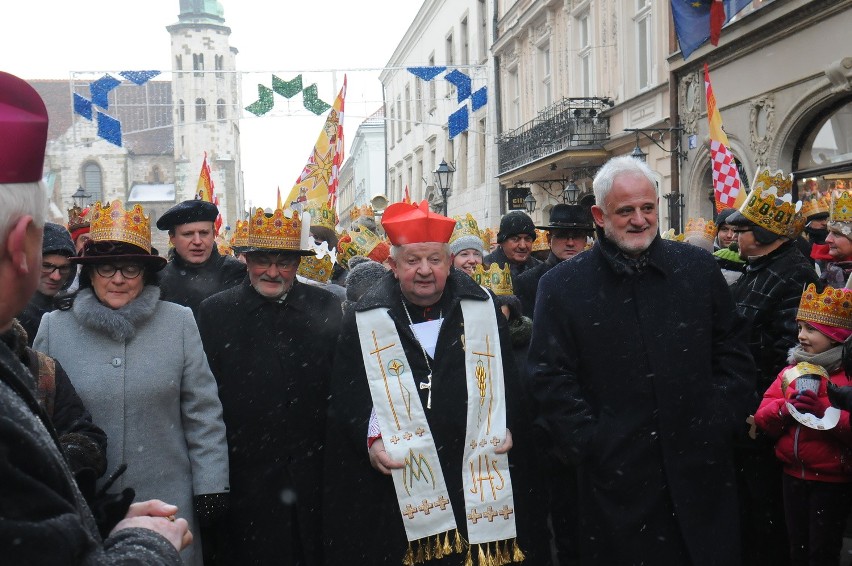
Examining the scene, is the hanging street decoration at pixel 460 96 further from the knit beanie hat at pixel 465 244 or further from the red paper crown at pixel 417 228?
the red paper crown at pixel 417 228

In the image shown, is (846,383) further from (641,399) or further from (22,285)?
(22,285)

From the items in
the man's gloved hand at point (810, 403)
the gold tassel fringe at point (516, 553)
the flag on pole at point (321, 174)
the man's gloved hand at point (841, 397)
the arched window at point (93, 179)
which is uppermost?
the arched window at point (93, 179)

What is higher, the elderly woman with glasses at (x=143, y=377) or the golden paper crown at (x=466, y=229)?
the golden paper crown at (x=466, y=229)

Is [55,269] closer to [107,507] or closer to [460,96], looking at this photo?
[107,507]

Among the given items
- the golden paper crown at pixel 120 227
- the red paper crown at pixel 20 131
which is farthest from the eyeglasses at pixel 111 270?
the red paper crown at pixel 20 131

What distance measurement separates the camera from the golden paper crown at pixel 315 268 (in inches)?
260

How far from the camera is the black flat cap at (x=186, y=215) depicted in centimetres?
575

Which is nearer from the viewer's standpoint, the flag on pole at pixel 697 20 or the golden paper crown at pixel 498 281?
the golden paper crown at pixel 498 281

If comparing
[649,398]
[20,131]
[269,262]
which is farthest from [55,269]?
[20,131]

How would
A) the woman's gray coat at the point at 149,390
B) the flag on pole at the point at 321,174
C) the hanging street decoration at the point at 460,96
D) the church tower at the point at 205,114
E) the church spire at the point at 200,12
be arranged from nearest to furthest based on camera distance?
the woman's gray coat at the point at 149,390 < the flag on pole at the point at 321,174 < the hanging street decoration at the point at 460,96 < the church tower at the point at 205,114 < the church spire at the point at 200,12

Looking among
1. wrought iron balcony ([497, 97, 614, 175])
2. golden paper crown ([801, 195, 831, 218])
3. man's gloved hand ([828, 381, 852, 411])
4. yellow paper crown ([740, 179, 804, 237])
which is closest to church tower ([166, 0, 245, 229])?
wrought iron balcony ([497, 97, 614, 175])

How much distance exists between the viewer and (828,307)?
407cm

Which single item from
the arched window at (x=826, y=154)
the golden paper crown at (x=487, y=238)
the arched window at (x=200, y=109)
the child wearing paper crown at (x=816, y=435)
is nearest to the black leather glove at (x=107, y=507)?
the child wearing paper crown at (x=816, y=435)

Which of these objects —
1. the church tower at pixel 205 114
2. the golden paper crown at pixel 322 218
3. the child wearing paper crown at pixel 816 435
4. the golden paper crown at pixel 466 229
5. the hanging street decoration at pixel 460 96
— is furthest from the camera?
the church tower at pixel 205 114
